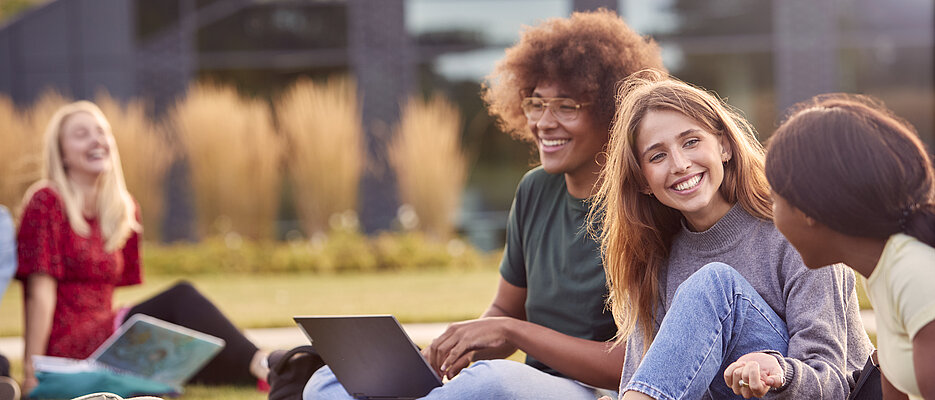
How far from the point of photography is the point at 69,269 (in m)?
4.29

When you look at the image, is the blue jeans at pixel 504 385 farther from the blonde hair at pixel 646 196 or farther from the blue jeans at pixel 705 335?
the blue jeans at pixel 705 335

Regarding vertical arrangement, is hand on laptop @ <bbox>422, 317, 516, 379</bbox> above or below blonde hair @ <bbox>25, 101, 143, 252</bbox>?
below

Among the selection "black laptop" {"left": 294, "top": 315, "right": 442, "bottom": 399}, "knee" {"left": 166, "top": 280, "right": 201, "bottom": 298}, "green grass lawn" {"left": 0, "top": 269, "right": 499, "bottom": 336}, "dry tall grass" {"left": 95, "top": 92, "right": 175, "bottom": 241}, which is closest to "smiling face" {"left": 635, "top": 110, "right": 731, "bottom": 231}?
"black laptop" {"left": 294, "top": 315, "right": 442, "bottom": 399}

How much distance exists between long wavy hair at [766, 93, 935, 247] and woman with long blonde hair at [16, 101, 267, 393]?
286 cm

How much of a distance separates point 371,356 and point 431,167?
7088mm

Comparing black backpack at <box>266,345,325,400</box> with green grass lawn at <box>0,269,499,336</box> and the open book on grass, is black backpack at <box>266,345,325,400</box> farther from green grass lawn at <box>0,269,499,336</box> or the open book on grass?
green grass lawn at <box>0,269,499,336</box>

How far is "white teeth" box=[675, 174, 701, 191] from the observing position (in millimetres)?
2512

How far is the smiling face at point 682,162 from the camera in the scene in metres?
2.51

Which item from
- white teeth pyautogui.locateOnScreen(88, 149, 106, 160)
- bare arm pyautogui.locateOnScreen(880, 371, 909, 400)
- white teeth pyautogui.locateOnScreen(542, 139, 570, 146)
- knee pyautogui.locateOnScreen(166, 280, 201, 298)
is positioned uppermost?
white teeth pyautogui.locateOnScreen(542, 139, 570, 146)

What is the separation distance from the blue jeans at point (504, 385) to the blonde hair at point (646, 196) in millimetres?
204

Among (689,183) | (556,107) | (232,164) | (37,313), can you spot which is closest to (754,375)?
(689,183)

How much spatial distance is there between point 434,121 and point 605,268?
7280mm

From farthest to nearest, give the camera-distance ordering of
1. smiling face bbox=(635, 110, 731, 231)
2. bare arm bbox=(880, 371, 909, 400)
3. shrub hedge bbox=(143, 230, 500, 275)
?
shrub hedge bbox=(143, 230, 500, 275) < smiling face bbox=(635, 110, 731, 231) < bare arm bbox=(880, 371, 909, 400)

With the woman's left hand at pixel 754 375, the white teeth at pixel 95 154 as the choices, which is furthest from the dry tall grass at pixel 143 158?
the woman's left hand at pixel 754 375
